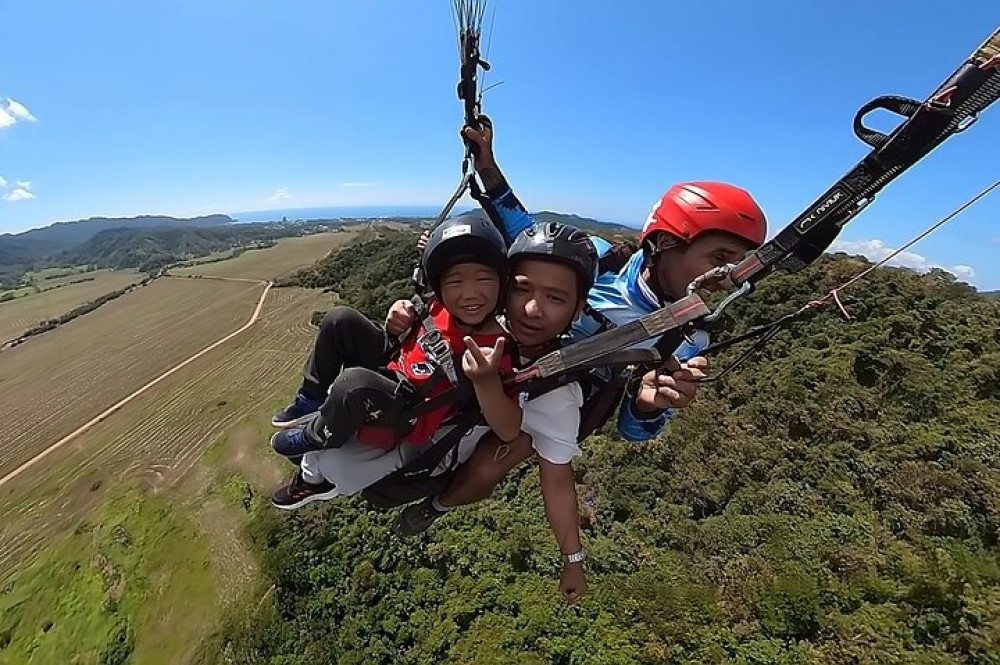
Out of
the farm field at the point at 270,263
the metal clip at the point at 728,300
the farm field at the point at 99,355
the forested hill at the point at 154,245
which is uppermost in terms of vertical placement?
the metal clip at the point at 728,300

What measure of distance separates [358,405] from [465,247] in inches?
28.1

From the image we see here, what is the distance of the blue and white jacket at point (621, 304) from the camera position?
7.39 feet

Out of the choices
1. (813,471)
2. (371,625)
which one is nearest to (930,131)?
(813,471)

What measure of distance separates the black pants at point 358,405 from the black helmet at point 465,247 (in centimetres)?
47

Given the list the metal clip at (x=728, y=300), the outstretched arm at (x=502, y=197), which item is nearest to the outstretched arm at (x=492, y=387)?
the metal clip at (x=728, y=300)

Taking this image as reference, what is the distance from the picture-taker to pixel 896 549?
8.60m

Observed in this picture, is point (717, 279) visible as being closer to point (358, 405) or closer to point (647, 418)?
point (647, 418)

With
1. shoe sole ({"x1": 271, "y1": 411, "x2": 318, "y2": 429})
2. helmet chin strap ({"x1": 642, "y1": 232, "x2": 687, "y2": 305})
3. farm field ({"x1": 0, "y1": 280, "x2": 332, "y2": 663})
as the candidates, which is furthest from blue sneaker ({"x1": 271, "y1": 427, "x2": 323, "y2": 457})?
farm field ({"x1": 0, "y1": 280, "x2": 332, "y2": 663})

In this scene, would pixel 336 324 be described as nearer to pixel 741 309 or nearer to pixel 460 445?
pixel 460 445

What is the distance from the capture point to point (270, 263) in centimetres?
4984

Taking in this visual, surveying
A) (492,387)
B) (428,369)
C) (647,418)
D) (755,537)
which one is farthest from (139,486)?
(492,387)

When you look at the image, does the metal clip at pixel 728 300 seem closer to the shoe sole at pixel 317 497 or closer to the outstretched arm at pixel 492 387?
the outstretched arm at pixel 492 387

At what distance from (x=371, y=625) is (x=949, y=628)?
10.4 metres

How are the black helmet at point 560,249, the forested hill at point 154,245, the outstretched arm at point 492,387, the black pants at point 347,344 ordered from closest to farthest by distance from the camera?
1. the outstretched arm at point 492,387
2. the black helmet at point 560,249
3. the black pants at point 347,344
4. the forested hill at point 154,245
